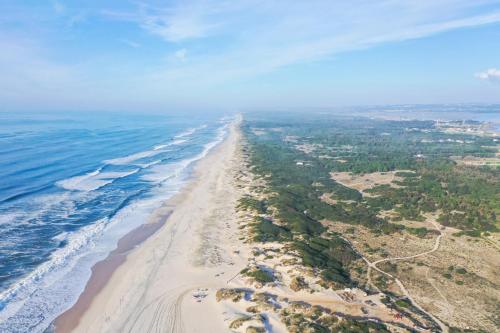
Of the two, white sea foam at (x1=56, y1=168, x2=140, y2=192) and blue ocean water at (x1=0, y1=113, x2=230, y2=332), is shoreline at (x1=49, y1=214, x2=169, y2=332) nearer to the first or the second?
blue ocean water at (x1=0, y1=113, x2=230, y2=332)

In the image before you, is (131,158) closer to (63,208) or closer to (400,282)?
(63,208)

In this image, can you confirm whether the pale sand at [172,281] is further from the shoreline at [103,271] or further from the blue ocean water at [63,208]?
the blue ocean water at [63,208]

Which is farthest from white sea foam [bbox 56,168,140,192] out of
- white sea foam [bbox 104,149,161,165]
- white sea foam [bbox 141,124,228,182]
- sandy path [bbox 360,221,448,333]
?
sandy path [bbox 360,221,448,333]

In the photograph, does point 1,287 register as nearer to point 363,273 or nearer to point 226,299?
point 226,299

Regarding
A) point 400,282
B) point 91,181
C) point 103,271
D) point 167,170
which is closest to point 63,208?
point 91,181

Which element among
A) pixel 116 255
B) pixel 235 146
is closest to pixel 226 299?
pixel 116 255

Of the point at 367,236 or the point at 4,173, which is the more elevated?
the point at 4,173
